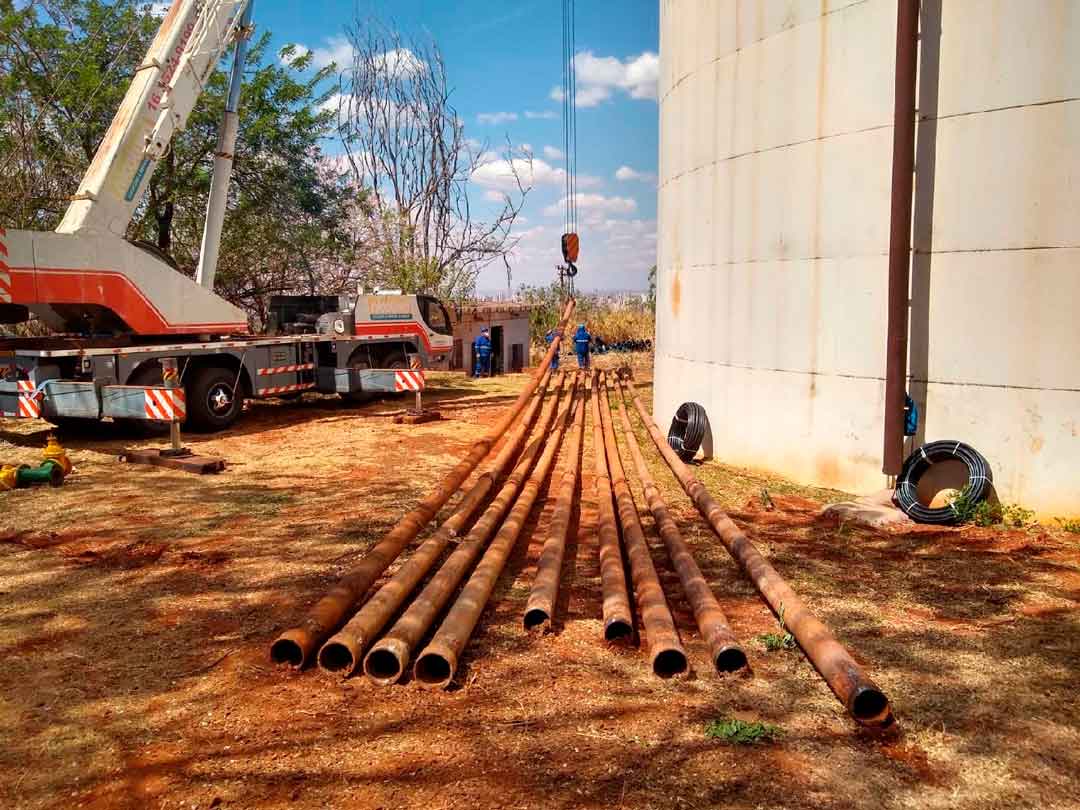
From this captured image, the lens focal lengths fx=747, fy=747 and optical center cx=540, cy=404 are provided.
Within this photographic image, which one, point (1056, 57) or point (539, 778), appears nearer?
point (539, 778)

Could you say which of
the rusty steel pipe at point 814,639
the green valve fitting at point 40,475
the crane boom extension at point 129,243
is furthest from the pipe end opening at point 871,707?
the crane boom extension at point 129,243

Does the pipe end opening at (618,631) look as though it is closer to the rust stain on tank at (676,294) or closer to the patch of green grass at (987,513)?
the patch of green grass at (987,513)

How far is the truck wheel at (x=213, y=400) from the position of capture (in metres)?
11.7

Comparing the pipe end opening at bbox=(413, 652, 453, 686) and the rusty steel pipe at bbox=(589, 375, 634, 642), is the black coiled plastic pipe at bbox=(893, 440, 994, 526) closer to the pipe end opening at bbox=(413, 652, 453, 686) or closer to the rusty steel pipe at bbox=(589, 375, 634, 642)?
the rusty steel pipe at bbox=(589, 375, 634, 642)

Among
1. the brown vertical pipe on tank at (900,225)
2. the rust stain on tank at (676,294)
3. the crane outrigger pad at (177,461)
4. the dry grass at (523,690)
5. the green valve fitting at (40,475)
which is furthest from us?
the rust stain on tank at (676,294)

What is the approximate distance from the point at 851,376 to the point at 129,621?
278 inches

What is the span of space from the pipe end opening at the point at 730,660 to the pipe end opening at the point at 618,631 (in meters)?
0.54

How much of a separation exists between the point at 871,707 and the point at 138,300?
35.3ft

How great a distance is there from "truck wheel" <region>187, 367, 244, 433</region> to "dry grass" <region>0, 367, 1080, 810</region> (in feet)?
15.9

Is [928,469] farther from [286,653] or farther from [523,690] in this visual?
[286,653]

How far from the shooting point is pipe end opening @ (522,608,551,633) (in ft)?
14.6

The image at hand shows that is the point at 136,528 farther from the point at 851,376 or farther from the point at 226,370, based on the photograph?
the point at 851,376

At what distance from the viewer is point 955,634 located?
4559 mm

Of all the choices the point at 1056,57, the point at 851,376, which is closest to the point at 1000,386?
the point at 851,376
